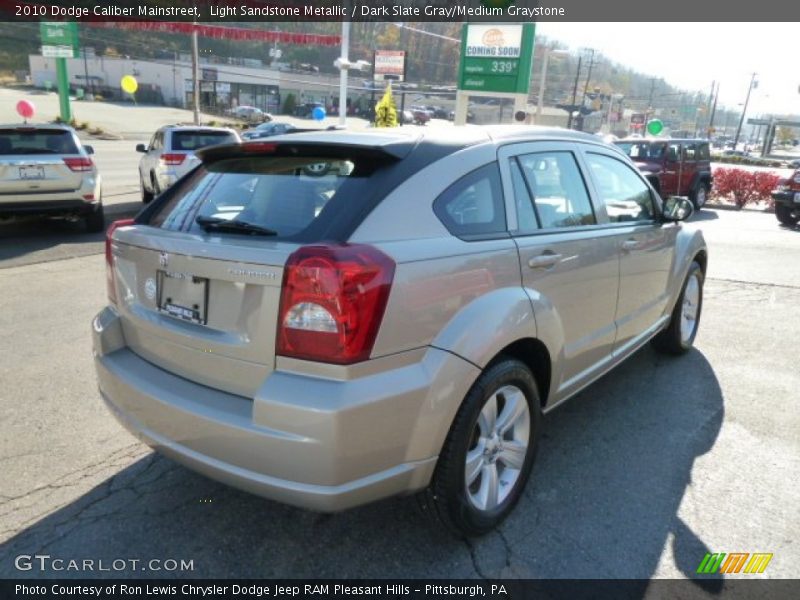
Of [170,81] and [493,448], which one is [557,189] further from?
[170,81]

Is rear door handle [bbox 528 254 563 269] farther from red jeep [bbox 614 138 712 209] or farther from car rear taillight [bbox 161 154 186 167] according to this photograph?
red jeep [bbox 614 138 712 209]

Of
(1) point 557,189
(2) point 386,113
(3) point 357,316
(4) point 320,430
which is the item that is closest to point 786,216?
(2) point 386,113

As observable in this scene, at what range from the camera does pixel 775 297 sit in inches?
284

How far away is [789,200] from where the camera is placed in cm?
1417

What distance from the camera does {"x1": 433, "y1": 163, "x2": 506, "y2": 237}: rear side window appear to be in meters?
2.39

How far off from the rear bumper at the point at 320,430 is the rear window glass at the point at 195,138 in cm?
1035

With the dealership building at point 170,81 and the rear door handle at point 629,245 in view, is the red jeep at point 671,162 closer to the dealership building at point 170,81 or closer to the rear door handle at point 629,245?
the rear door handle at point 629,245

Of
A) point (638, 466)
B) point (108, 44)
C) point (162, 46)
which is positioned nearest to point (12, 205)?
point (638, 466)

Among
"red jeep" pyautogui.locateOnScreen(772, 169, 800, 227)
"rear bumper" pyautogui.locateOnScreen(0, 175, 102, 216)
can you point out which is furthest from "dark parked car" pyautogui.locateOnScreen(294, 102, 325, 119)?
"rear bumper" pyautogui.locateOnScreen(0, 175, 102, 216)

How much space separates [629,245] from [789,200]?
44.1 ft

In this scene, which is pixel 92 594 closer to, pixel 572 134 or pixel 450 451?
pixel 450 451

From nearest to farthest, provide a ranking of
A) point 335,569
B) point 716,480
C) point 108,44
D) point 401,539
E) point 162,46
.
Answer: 1. point 335,569
2. point 401,539
3. point 716,480
4. point 108,44
5. point 162,46

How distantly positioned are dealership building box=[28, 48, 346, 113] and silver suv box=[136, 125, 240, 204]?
64.8 m

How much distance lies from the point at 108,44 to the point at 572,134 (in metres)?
103
